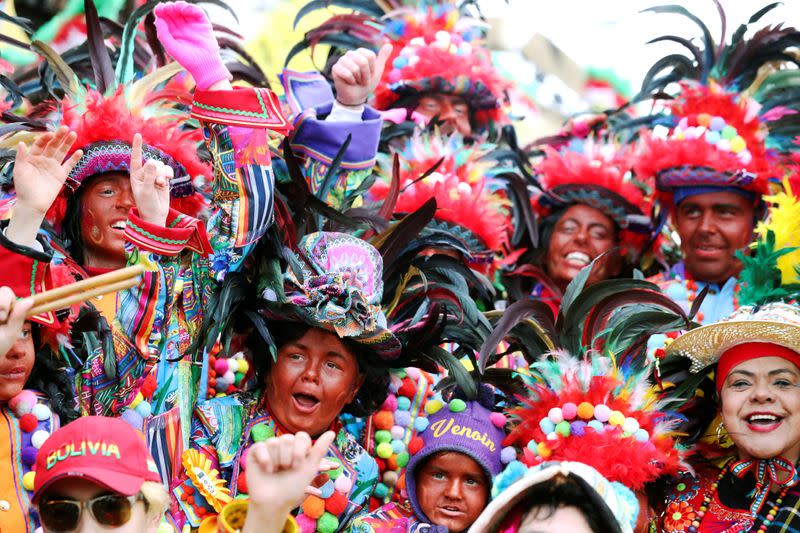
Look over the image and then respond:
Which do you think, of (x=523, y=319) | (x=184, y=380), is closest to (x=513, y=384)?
(x=523, y=319)

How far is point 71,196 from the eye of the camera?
5328 millimetres

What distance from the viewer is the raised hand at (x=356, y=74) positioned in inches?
204

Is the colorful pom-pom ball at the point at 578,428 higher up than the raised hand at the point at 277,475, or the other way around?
the colorful pom-pom ball at the point at 578,428

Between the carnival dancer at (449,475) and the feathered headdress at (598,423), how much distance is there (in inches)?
5.3

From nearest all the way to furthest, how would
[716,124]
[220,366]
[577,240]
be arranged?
[220,366], [716,124], [577,240]

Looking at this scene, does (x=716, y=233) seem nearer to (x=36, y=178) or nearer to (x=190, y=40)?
(x=190, y=40)

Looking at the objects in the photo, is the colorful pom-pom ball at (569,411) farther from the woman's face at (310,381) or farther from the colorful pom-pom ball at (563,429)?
the woman's face at (310,381)

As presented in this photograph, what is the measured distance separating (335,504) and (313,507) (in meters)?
0.10

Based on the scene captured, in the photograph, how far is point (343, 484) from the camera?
4969mm

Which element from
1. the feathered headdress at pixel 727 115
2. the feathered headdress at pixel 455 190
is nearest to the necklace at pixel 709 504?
the feathered headdress at pixel 455 190

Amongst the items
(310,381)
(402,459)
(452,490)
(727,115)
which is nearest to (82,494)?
(310,381)

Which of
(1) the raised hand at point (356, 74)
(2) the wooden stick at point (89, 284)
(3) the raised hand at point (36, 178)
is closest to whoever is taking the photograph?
(2) the wooden stick at point (89, 284)

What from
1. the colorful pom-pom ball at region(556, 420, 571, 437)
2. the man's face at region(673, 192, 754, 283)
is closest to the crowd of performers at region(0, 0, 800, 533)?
the colorful pom-pom ball at region(556, 420, 571, 437)

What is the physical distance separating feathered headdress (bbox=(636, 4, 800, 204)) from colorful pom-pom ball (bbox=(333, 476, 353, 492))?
277 centimetres
